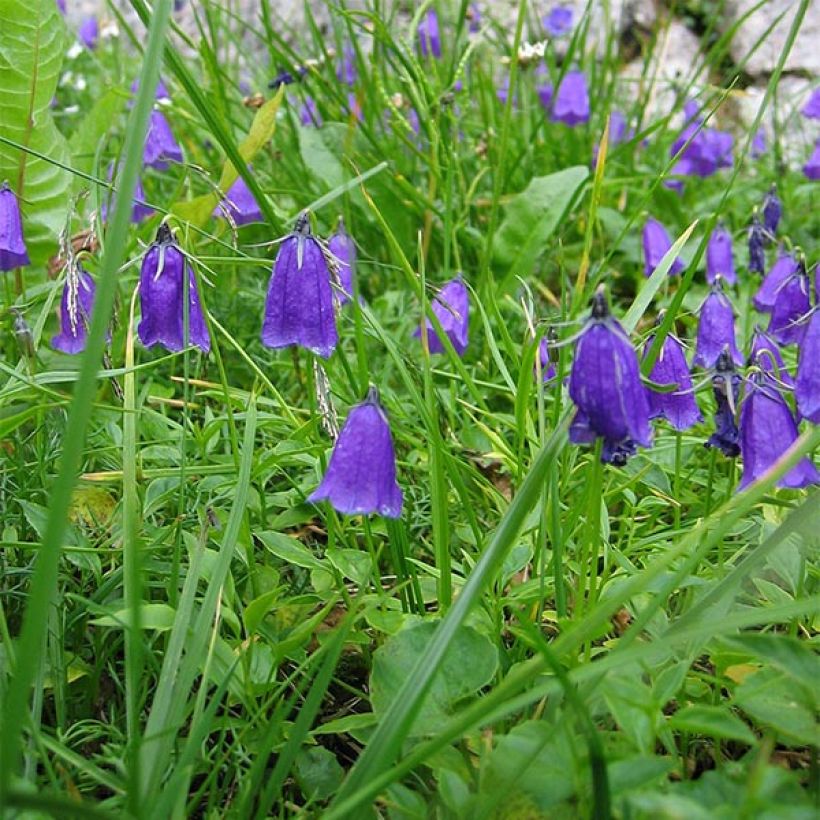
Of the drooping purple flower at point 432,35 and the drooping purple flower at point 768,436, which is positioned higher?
the drooping purple flower at point 432,35

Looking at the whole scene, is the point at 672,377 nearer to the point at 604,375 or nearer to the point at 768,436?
the point at 768,436

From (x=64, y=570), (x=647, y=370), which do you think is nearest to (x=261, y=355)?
(x=64, y=570)

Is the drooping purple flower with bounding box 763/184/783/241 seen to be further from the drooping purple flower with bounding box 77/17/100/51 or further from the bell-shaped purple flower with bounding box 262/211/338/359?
the drooping purple flower with bounding box 77/17/100/51

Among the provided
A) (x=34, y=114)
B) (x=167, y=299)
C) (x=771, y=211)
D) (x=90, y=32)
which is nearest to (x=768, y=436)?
(x=167, y=299)

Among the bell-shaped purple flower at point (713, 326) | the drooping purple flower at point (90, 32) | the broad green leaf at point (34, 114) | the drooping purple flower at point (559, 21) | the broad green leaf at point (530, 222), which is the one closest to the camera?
the bell-shaped purple flower at point (713, 326)

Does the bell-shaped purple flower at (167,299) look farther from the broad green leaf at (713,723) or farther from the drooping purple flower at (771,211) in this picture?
the drooping purple flower at (771,211)

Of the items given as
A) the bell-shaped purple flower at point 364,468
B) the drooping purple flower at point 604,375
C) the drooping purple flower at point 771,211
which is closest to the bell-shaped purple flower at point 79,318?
the bell-shaped purple flower at point 364,468
